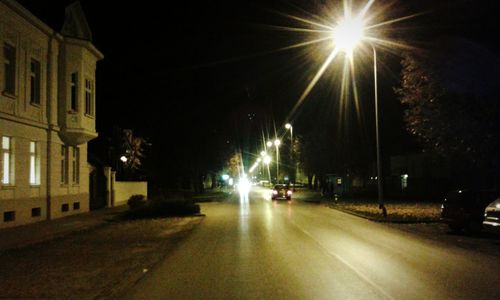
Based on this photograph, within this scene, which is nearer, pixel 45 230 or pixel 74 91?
pixel 45 230

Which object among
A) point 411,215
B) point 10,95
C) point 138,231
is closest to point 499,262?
point 138,231

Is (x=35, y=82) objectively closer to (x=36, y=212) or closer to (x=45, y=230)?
(x=36, y=212)

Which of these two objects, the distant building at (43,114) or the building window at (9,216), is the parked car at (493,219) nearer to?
the distant building at (43,114)

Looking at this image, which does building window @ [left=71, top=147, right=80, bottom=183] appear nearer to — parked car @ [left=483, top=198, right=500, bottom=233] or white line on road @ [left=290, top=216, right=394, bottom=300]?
white line on road @ [left=290, top=216, right=394, bottom=300]

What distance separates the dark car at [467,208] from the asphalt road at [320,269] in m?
2.12

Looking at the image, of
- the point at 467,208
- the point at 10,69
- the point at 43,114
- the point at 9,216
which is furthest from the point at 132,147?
the point at 467,208

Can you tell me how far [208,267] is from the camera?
41.2 feet

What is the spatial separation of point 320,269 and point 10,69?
1648 centimetres

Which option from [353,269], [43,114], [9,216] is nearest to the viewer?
[353,269]

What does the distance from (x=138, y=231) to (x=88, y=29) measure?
1310 centimetres

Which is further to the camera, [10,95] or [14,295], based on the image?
[10,95]

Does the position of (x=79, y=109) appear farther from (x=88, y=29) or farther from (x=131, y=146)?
(x=131, y=146)

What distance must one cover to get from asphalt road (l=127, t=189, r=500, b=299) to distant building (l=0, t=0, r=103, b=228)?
8474 millimetres

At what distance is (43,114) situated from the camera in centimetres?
2620
